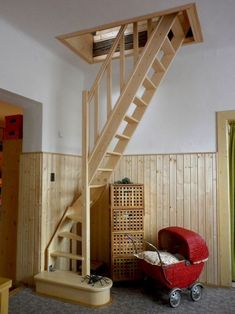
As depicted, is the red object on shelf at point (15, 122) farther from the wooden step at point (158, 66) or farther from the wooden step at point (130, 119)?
the wooden step at point (158, 66)

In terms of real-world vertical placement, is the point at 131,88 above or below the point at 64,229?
above

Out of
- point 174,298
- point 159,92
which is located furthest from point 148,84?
point 174,298

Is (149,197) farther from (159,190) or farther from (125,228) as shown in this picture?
(125,228)

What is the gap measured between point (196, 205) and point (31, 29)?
2.81 metres

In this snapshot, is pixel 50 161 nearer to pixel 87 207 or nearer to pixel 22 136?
pixel 22 136

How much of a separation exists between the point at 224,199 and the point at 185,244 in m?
0.83

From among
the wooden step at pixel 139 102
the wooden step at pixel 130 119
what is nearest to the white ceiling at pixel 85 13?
the wooden step at pixel 139 102

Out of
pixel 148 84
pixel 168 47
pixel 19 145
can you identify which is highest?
pixel 168 47

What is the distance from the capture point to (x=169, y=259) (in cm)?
276

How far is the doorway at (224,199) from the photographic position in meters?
3.23

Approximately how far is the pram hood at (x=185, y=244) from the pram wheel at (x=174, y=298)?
351 mm

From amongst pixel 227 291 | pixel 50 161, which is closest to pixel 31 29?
pixel 50 161

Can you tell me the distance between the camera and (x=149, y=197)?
362 cm

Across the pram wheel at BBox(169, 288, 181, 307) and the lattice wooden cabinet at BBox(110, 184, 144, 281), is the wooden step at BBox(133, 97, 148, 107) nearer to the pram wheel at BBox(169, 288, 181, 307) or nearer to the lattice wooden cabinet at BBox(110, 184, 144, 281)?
the lattice wooden cabinet at BBox(110, 184, 144, 281)
